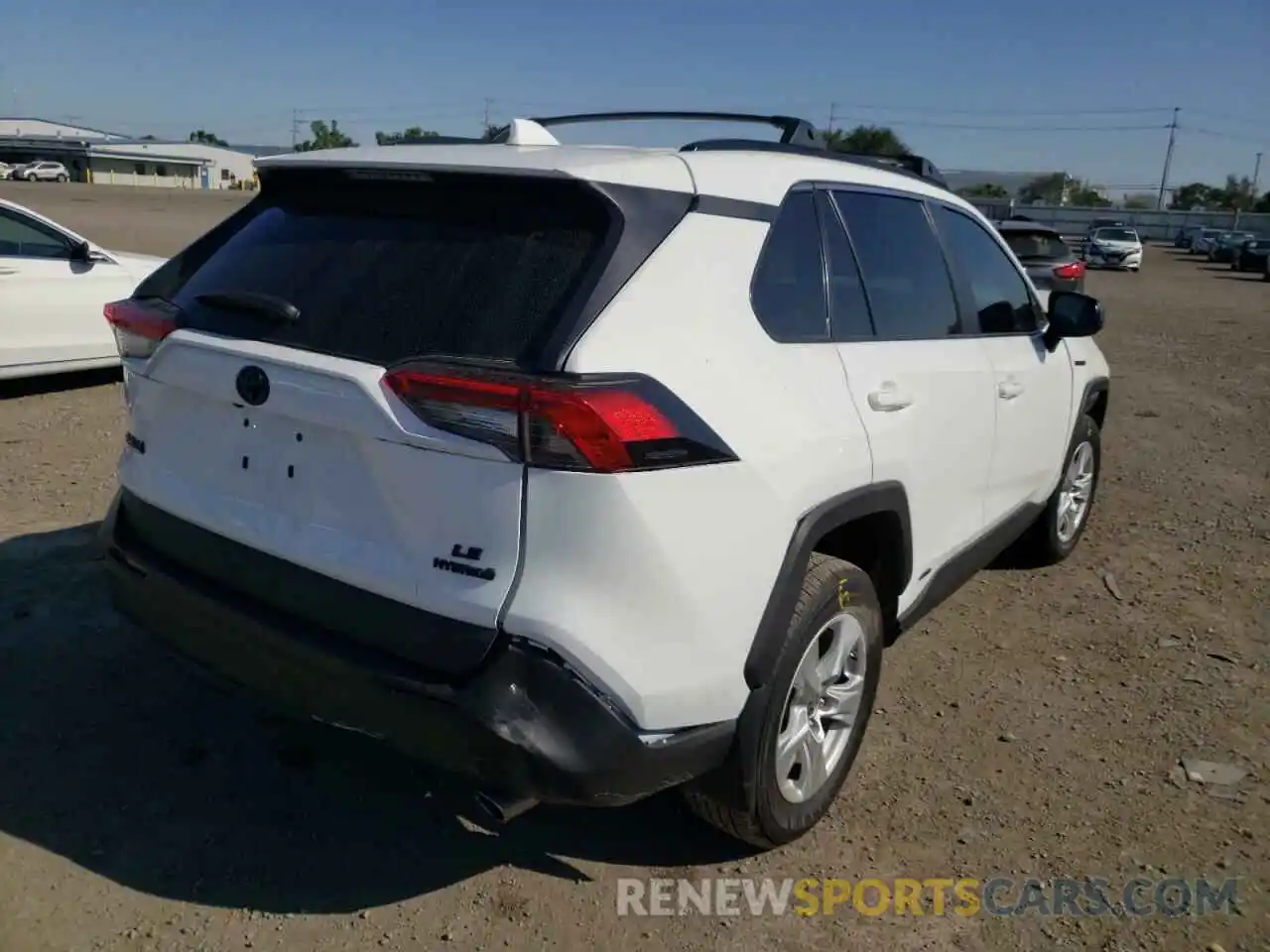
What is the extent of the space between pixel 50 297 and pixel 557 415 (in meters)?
7.11

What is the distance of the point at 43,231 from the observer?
780 cm

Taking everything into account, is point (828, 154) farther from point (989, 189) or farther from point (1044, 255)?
point (989, 189)

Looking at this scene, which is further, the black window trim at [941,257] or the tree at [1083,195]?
the tree at [1083,195]

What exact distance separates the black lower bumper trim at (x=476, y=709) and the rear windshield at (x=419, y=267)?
66cm

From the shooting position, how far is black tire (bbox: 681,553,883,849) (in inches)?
99.5

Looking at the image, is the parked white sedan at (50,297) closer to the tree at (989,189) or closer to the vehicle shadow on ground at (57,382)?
the vehicle shadow on ground at (57,382)

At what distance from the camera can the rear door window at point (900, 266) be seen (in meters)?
A: 3.17

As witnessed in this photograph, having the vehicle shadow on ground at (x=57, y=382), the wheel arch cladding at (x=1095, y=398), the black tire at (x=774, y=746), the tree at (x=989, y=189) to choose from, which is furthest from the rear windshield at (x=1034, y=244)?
the tree at (x=989, y=189)

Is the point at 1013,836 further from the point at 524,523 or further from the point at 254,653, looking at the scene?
the point at 254,653

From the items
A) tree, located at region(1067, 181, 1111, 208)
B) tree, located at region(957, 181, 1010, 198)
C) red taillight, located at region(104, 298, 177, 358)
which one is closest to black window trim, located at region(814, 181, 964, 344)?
red taillight, located at region(104, 298, 177, 358)

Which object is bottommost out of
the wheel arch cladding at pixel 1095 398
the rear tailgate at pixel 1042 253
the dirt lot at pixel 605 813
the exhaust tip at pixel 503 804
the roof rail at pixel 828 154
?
the dirt lot at pixel 605 813

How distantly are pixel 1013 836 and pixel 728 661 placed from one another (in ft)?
4.13

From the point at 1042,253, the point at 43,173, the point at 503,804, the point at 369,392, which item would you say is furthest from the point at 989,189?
the point at 503,804

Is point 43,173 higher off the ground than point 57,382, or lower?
lower
